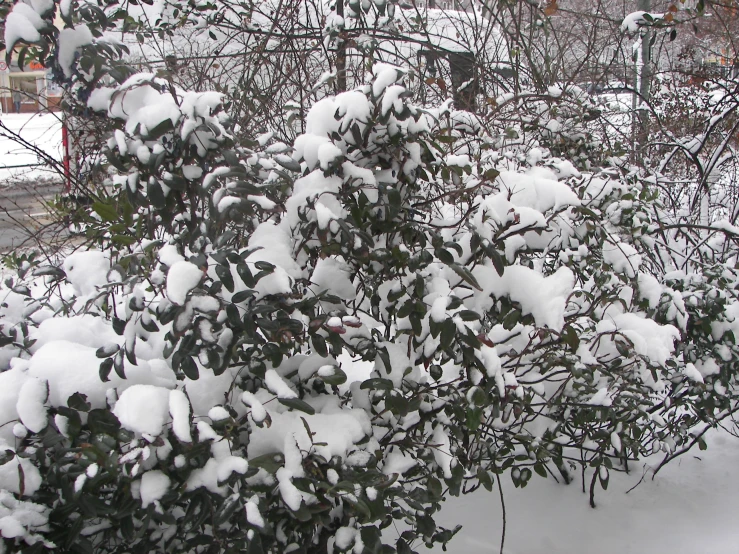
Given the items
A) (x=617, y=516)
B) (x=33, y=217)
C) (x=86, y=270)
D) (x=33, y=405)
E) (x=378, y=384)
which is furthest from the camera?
(x=33, y=217)

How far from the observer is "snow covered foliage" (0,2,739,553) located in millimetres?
1231

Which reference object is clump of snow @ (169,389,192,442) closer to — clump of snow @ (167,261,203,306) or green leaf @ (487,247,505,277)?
clump of snow @ (167,261,203,306)

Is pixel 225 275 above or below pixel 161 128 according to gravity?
below

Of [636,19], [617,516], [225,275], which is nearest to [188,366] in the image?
[225,275]

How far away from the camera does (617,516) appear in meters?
2.49

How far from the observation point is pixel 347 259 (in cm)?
152

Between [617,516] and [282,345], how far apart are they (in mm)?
1955

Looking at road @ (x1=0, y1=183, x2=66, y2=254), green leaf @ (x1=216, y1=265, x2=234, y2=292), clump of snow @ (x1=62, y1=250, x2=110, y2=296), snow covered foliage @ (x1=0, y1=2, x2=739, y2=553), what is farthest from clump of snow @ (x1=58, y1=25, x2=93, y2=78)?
road @ (x1=0, y1=183, x2=66, y2=254)

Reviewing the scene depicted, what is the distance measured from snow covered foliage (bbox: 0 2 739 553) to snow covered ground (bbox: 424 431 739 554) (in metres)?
0.62

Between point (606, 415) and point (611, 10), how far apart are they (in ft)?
26.4

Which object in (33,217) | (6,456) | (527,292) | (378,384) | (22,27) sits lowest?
(6,456)

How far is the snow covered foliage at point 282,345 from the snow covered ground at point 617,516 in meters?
0.62

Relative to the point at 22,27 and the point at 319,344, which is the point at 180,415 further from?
the point at 22,27

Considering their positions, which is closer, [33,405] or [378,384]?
[33,405]
